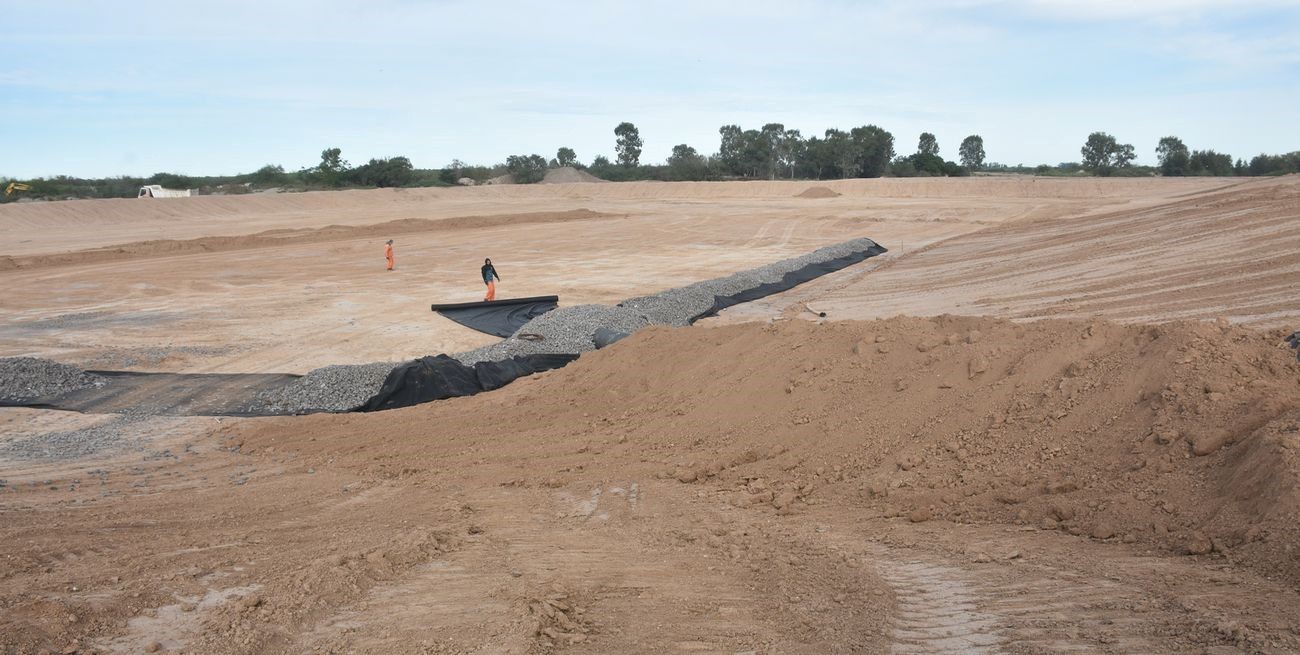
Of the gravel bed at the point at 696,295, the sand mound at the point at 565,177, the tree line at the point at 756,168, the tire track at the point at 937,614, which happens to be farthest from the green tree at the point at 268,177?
the tire track at the point at 937,614

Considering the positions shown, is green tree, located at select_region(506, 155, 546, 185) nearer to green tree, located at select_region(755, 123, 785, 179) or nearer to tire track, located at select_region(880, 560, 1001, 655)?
green tree, located at select_region(755, 123, 785, 179)

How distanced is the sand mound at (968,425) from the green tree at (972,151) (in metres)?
103

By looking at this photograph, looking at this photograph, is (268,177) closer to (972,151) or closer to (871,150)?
(871,150)

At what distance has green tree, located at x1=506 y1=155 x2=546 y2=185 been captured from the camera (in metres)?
A: 82.6

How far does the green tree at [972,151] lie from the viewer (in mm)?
105819

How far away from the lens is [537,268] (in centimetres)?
2741

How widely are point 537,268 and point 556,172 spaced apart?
56139mm

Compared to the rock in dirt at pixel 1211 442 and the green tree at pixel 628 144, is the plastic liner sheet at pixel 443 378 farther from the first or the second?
the green tree at pixel 628 144

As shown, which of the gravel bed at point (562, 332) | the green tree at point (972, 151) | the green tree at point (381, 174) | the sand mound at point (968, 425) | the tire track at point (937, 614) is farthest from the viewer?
the green tree at point (972, 151)

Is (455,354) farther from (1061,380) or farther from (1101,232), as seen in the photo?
(1101,232)

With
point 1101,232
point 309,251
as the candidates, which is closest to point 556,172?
point 309,251

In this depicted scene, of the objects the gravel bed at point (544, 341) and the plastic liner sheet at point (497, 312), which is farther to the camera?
the plastic liner sheet at point (497, 312)

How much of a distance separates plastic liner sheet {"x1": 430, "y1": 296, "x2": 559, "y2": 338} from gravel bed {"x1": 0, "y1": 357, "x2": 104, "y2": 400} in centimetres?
663

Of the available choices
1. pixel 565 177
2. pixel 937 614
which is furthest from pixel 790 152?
pixel 937 614
